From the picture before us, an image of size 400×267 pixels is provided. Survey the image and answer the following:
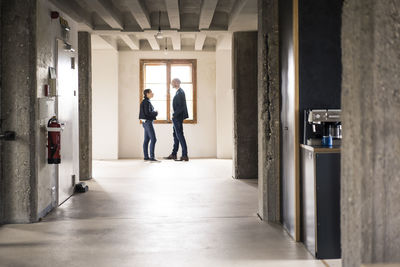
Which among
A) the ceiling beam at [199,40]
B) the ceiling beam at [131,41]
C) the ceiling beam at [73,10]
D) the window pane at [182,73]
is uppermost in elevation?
the ceiling beam at [131,41]

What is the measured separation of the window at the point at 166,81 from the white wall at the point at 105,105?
75 cm

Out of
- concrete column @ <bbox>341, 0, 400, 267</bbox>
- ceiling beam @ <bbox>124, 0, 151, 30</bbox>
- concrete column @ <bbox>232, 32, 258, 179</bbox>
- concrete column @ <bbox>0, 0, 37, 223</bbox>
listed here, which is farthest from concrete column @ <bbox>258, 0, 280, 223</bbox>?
concrete column @ <bbox>232, 32, 258, 179</bbox>

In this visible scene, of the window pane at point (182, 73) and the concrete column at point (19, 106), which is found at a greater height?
the window pane at point (182, 73)

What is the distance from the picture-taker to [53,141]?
5559 millimetres

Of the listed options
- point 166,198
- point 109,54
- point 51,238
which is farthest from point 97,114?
point 51,238

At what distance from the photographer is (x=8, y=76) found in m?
5.08

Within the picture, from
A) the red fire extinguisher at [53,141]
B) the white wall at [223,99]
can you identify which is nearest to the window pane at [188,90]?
the white wall at [223,99]

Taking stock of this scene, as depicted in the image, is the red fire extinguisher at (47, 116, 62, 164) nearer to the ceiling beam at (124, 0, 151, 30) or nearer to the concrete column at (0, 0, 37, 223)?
the concrete column at (0, 0, 37, 223)

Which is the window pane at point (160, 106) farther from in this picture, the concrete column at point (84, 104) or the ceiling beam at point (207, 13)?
the ceiling beam at point (207, 13)

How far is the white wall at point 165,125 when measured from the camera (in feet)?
40.0

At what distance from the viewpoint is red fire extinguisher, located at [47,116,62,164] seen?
5551 mm

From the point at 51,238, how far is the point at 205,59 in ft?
27.3

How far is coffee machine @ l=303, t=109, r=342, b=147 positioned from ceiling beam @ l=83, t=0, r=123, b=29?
3619mm

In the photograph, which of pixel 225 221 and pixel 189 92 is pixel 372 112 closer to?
pixel 225 221
